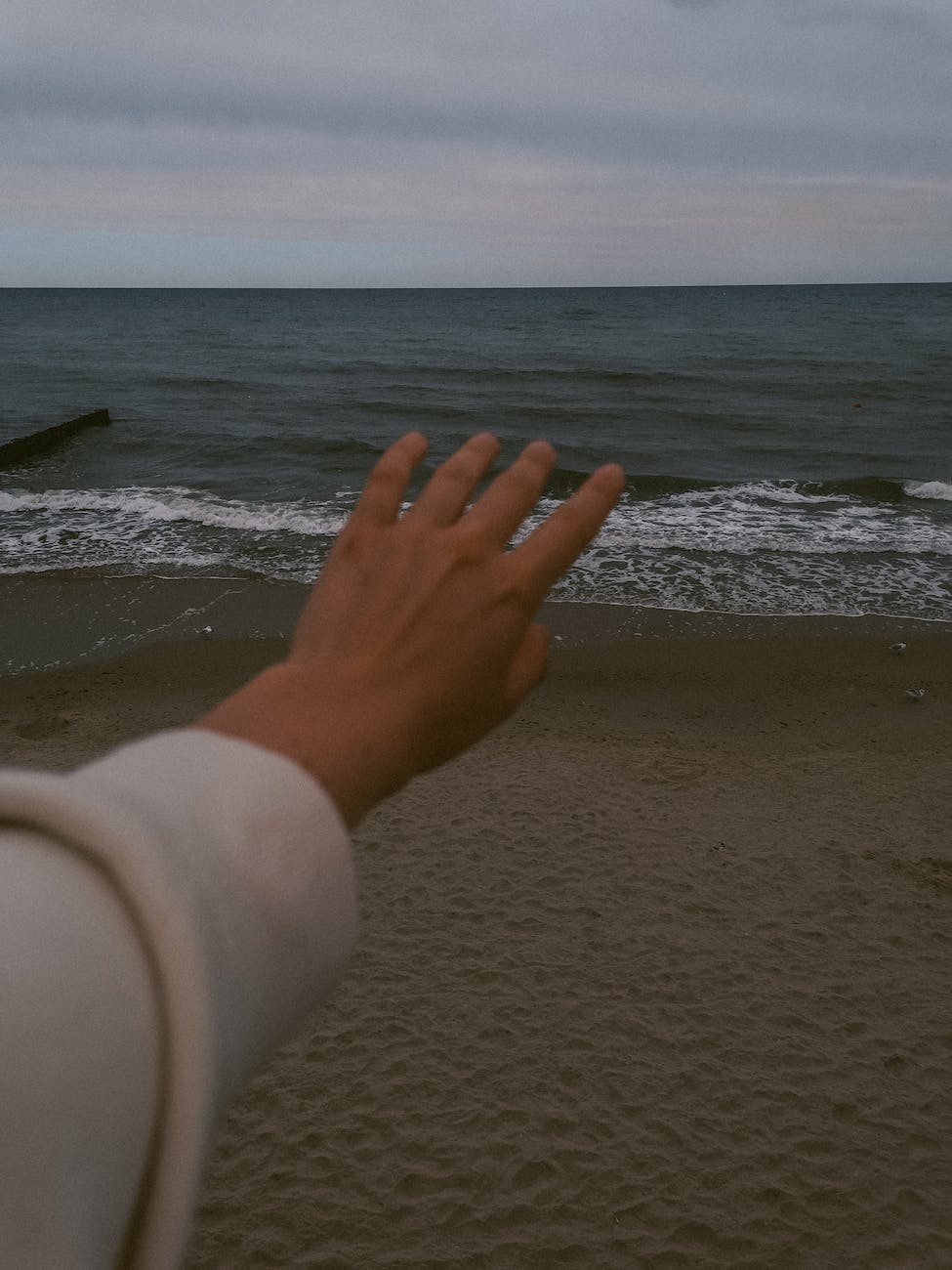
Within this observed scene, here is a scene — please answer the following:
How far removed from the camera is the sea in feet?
37.5

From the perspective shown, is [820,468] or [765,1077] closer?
[765,1077]

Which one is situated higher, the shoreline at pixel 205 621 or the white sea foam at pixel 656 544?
the white sea foam at pixel 656 544

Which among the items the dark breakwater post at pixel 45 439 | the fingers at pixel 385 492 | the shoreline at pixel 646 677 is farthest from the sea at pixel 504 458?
the fingers at pixel 385 492

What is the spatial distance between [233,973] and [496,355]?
46069mm

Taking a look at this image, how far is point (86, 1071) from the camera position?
0.53 m

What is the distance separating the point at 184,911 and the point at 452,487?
22.9 inches

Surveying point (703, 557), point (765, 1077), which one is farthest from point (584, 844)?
point (703, 557)

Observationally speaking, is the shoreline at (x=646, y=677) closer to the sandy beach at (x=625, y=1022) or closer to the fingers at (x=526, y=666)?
the sandy beach at (x=625, y=1022)

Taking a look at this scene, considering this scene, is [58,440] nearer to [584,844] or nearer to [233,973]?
[584,844]

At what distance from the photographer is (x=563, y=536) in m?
1.04

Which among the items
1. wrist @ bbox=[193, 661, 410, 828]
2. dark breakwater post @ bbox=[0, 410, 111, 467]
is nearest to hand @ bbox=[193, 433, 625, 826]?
wrist @ bbox=[193, 661, 410, 828]

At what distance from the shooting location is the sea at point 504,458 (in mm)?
11438

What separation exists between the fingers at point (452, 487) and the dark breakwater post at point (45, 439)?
21.3m

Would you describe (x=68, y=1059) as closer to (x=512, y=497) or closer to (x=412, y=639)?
(x=412, y=639)
